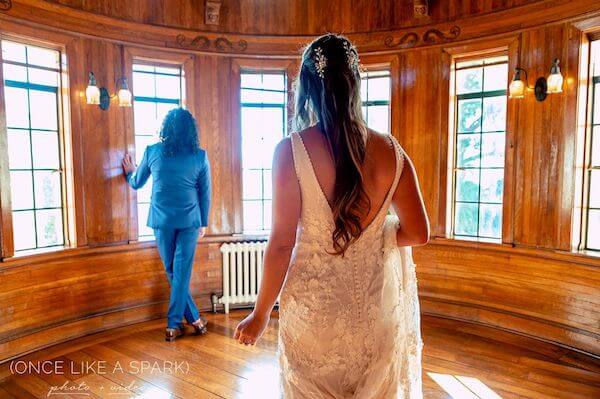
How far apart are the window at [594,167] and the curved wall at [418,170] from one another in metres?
0.14

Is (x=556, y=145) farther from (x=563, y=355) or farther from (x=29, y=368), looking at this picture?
(x=29, y=368)

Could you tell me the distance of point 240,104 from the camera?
13.8 ft

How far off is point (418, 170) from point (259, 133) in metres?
1.56


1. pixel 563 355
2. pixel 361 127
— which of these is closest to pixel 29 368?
pixel 361 127

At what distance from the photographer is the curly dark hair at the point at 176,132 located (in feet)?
11.0

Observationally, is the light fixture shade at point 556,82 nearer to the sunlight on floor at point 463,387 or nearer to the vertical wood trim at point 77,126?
the sunlight on floor at point 463,387

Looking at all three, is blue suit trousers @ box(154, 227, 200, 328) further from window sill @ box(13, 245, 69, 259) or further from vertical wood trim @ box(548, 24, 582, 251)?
vertical wood trim @ box(548, 24, 582, 251)

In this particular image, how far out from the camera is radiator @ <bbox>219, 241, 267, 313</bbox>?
4051 mm

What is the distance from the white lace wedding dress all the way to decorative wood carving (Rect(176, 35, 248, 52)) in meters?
3.18

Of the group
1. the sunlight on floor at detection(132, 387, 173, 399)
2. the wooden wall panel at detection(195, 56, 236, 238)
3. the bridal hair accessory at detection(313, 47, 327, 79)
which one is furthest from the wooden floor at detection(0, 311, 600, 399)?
the bridal hair accessory at detection(313, 47, 327, 79)

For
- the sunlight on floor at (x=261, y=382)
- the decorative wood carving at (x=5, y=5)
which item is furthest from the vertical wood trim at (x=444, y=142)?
the decorative wood carving at (x=5, y=5)

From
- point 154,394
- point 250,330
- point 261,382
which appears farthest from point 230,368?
point 250,330

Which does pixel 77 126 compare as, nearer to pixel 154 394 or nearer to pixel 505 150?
pixel 154 394

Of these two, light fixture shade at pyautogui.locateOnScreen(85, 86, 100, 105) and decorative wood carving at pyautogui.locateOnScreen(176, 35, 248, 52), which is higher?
decorative wood carving at pyautogui.locateOnScreen(176, 35, 248, 52)
